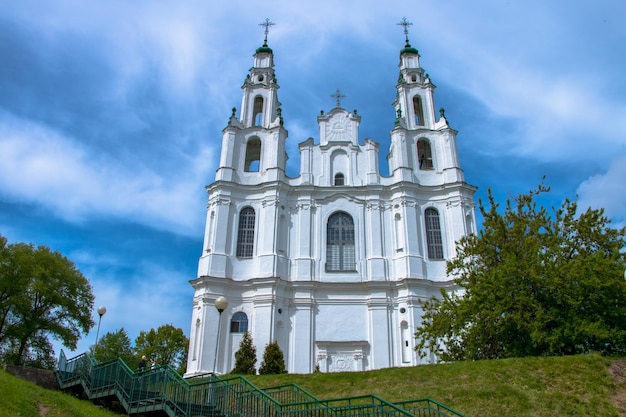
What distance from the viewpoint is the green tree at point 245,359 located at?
25875 mm

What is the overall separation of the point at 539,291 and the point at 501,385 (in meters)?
6.88

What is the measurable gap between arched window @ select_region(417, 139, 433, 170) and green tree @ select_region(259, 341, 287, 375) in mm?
17577

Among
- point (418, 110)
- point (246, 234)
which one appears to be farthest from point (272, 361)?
point (418, 110)

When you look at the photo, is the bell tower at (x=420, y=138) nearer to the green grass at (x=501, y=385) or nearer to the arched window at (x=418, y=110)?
the arched window at (x=418, y=110)

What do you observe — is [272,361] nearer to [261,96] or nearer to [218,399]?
[218,399]

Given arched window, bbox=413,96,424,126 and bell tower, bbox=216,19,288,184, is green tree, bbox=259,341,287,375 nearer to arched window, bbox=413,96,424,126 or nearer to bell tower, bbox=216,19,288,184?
bell tower, bbox=216,19,288,184

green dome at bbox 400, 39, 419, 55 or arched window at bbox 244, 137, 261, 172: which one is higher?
green dome at bbox 400, 39, 419, 55

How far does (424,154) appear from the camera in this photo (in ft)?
124

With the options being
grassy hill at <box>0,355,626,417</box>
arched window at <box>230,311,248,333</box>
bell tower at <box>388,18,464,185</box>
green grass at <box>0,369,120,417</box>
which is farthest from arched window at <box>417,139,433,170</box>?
green grass at <box>0,369,120,417</box>

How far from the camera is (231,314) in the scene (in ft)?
98.5

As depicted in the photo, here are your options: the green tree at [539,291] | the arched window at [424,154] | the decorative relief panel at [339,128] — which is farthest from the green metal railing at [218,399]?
the arched window at [424,154]

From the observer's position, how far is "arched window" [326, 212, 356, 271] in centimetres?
3187

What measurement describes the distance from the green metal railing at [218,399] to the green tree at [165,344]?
4342 centimetres

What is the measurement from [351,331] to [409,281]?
4440 millimetres
